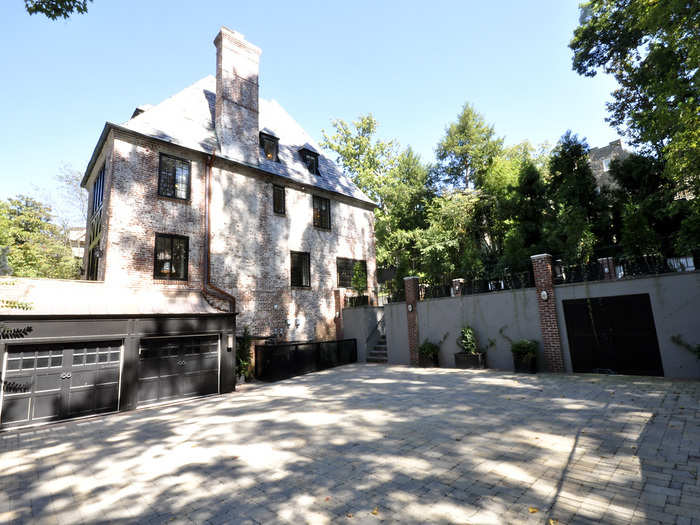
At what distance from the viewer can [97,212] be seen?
14281mm

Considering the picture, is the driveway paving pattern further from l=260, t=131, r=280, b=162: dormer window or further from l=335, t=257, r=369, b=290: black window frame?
l=260, t=131, r=280, b=162: dormer window

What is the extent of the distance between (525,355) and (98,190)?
18.2 metres

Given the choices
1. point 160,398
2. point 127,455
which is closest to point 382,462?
point 127,455

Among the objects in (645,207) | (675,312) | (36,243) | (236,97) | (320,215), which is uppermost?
(236,97)

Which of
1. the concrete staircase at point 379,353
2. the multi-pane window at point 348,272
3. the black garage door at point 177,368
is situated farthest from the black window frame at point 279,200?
the concrete staircase at point 379,353

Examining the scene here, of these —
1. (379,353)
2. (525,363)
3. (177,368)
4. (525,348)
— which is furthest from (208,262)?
(525,363)

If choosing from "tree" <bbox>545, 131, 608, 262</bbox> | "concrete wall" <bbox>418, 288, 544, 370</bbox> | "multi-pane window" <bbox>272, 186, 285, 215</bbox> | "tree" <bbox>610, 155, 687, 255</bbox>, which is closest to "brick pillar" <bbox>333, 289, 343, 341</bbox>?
"concrete wall" <bbox>418, 288, 544, 370</bbox>

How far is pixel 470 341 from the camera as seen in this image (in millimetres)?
13625

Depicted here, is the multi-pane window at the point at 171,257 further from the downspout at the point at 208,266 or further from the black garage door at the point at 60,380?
the black garage door at the point at 60,380

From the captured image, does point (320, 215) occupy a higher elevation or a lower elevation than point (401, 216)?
lower

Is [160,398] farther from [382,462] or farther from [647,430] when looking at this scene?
[647,430]

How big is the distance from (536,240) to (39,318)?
71.2 ft

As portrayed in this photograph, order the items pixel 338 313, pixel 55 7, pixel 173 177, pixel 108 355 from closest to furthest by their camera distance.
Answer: pixel 55 7 < pixel 108 355 < pixel 173 177 < pixel 338 313

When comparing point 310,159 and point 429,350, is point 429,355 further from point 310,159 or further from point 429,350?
point 310,159
